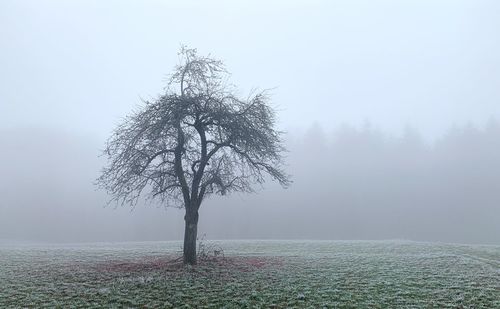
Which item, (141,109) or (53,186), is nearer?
(141,109)

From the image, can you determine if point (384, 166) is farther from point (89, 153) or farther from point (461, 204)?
point (89, 153)

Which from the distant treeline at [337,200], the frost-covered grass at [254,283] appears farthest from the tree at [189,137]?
the distant treeline at [337,200]

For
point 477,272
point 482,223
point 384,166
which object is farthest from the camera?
point 384,166

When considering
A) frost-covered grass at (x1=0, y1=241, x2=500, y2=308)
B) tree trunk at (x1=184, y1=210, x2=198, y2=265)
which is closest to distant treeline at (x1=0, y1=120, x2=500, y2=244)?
frost-covered grass at (x1=0, y1=241, x2=500, y2=308)

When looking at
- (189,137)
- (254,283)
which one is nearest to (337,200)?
(189,137)

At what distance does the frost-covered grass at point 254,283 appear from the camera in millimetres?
13453

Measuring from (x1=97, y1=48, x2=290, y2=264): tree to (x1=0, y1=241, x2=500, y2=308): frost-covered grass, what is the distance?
2986 millimetres

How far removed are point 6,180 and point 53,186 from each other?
12882 millimetres

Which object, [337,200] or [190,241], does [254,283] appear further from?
[337,200]

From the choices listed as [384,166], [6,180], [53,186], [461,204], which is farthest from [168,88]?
[6,180]

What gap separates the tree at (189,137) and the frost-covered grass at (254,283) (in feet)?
9.80

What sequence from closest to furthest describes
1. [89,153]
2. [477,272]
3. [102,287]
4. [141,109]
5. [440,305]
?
1. [440,305]
2. [102,287]
3. [477,272]
4. [141,109]
5. [89,153]

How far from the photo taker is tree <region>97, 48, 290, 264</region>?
1955 cm

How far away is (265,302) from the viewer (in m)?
13.4
